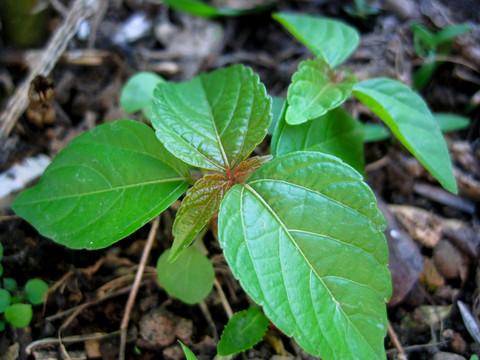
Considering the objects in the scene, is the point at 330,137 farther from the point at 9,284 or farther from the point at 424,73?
the point at 9,284

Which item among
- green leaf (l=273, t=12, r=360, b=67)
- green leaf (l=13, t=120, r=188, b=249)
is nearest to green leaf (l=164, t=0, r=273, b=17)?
green leaf (l=273, t=12, r=360, b=67)

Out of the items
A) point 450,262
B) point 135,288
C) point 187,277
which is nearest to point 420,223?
point 450,262

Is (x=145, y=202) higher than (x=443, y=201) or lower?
higher

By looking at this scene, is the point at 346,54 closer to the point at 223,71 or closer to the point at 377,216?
the point at 223,71

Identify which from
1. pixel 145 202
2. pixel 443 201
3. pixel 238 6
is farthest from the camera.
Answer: pixel 238 6

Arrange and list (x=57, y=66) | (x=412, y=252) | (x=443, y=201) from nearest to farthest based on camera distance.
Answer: (x=412, y=252), (x=443, y=201), (x=57, y=66)

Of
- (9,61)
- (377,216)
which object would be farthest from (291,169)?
(9,61)

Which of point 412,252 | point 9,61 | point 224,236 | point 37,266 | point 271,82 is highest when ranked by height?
point 9,61

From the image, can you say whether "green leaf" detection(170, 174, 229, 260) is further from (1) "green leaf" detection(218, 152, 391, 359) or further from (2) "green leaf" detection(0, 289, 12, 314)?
(2) "green leaf" detection(0, 289, 12, 314)
